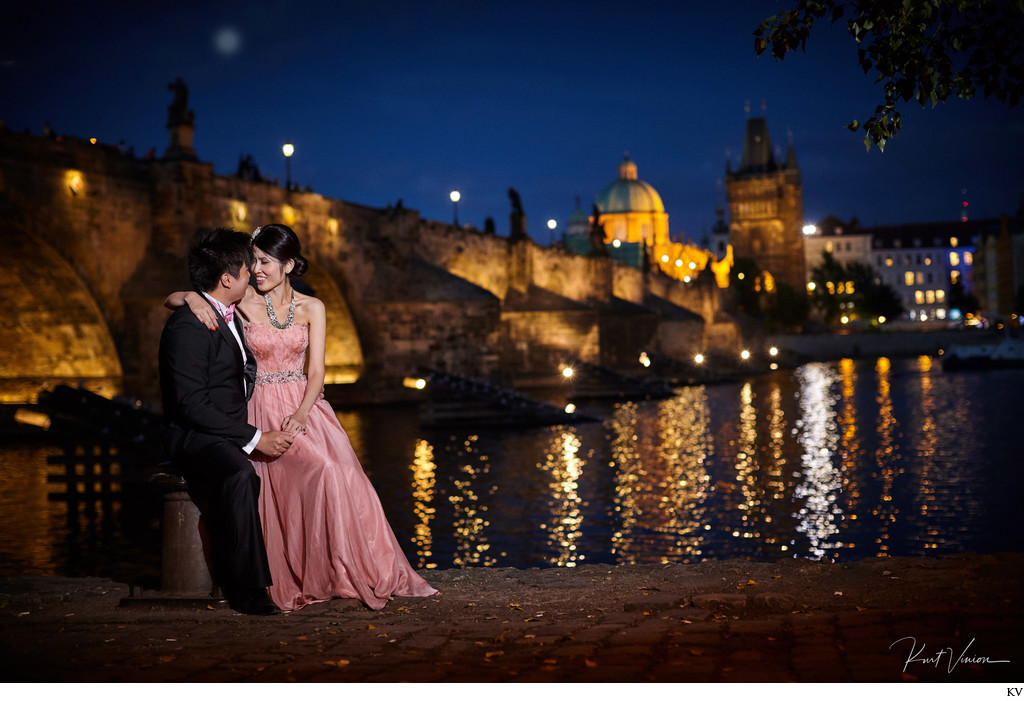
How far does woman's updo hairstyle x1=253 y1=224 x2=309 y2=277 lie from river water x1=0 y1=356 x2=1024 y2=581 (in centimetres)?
173

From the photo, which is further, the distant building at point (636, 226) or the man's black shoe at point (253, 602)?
the distant building at point (636, 226)

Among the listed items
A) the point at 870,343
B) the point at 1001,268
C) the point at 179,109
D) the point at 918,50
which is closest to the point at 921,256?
the point at 1001,268

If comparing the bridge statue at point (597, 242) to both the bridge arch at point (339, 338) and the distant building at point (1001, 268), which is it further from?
the distant building at point (1001, 268)

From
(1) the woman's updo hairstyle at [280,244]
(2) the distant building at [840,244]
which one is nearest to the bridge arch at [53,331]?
(1) the woman's updo hairstyle at [280,244]

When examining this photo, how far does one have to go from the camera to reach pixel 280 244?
5.70 meters

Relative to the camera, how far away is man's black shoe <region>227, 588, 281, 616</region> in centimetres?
546

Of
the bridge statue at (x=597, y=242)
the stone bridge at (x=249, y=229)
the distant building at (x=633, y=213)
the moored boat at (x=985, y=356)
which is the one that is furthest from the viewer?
the distant building at (x=633, y=213)

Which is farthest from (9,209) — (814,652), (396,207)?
(814,652)

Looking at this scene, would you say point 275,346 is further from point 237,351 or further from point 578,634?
point 578,634

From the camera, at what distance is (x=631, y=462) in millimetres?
18531

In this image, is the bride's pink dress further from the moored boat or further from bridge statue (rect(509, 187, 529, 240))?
the moored boat

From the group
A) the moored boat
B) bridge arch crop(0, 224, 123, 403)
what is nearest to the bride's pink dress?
bridge arch crop(0, 224, 123, 403)

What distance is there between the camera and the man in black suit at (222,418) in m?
5.34

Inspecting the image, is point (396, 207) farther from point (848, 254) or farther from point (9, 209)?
point (848, 254)
